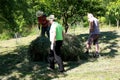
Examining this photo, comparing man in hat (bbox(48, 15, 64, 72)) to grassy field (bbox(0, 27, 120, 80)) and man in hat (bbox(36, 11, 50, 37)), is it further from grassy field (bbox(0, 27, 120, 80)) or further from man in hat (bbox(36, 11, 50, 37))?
man in hat (bbox(36, 11, 50, 37))

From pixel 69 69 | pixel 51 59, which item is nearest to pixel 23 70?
pixel 51 59

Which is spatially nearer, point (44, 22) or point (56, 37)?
point (56, 37)

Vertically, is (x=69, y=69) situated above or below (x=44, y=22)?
below

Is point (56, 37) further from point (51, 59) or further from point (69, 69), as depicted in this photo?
point (69, 69)

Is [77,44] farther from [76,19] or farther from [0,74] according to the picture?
[76,19]

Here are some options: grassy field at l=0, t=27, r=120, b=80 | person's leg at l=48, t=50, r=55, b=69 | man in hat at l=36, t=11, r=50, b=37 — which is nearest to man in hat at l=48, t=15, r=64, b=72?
person's leg at l=48, t=50, r=55, b=69

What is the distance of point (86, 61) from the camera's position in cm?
1415

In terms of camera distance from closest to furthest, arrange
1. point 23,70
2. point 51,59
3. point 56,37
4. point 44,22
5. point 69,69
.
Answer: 1. point 56,37
2. point 51,59
3. point 69,69
4. point 23,70
5. point 44,22

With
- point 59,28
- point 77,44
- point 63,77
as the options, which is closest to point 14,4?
point 77,44

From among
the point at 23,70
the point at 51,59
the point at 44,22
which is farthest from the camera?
the point at 44,22

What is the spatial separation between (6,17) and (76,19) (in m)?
7.25

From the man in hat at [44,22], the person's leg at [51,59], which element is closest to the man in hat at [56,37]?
the person's leg at [51,59]

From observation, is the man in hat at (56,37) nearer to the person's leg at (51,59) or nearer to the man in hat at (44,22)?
the person's leg at (51,59)

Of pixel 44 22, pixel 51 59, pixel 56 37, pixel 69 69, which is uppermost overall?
A: pixel 44 22
